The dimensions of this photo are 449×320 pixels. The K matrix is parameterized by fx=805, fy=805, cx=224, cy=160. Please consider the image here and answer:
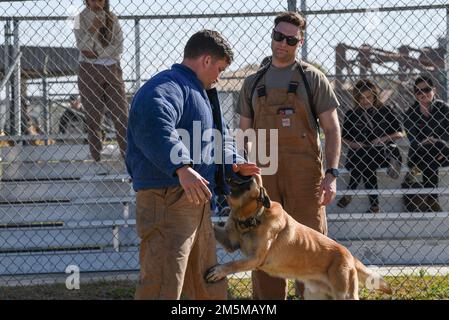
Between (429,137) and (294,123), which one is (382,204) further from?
(294,123)

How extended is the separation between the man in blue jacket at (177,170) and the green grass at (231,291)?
2.10 metres

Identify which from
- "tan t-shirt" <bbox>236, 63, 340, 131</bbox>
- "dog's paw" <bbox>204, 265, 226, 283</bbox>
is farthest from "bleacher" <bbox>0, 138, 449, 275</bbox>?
"dog's paw" <bbox>204, 265, 226, 283</bbox>

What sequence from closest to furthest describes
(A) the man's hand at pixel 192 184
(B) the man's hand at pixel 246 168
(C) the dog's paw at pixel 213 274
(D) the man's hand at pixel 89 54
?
(A) the man's hand at pixel 192 184 < (C) the dog's paw at pixel 213 274 < (B) the man's hand at pixel 246 168 < (D) the man's hand at pixel 89 54

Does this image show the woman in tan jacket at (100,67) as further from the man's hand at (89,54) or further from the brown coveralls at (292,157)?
the brown coveralls at (292,157)

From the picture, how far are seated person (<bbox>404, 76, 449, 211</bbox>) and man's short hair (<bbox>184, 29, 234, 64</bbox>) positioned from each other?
12.4 ft

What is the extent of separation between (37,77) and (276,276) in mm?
5789

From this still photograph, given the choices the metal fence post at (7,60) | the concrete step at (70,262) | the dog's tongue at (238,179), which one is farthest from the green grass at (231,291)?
the metal fence post at (7,60)

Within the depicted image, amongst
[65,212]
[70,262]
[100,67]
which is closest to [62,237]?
[65,212]

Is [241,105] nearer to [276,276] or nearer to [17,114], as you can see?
[276,276]

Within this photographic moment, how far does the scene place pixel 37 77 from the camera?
32.8ft

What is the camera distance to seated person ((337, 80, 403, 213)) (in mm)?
7555

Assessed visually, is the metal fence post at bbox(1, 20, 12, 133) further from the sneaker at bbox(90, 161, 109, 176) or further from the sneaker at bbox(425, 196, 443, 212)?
the sneaker at bbox(425, 196, 443, 212)

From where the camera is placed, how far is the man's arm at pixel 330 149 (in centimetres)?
533
